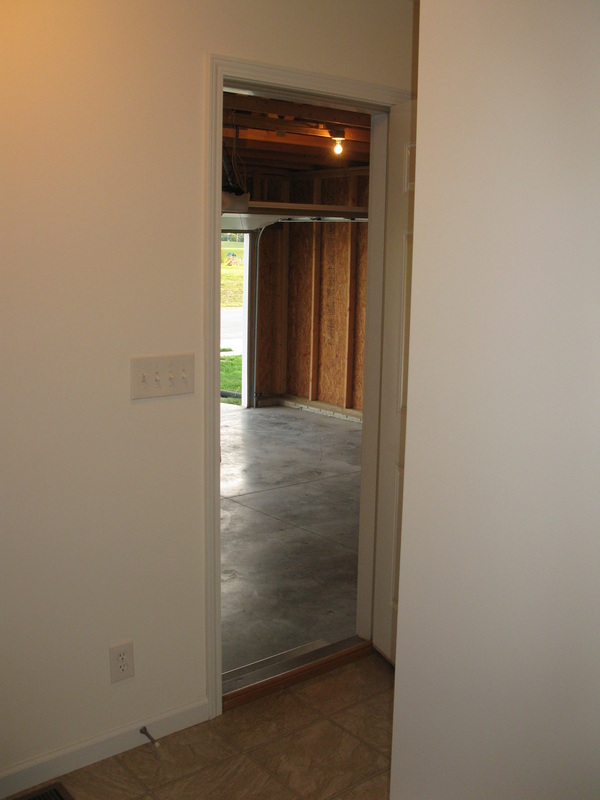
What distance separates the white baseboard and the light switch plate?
1149 mm

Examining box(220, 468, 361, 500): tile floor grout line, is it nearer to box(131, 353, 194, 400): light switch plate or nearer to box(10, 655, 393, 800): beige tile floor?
box(10, 655, 393, 800): beige tile floor

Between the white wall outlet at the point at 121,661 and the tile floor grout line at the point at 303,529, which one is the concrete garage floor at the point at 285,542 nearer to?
the tile floor grout line at the point at 303,529

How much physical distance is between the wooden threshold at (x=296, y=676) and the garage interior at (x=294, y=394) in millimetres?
56

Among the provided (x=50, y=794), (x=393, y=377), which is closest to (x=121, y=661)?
(x=50, y=794)

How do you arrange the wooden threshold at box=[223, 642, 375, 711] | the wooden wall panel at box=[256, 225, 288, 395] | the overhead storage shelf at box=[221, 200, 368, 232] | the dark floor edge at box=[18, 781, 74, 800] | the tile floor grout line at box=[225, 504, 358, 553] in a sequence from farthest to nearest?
the wooden wall panel at box=[256, 225, 288, 395] < the overhead storage shelf at box=[221, 200, 368, 232] < the tile floor grout line at box=[225, 504, 358, 553] < the wooden threshold at box=[223, 642, 375, 711] < the dark floor edge at box=[18, 781, 74, 800]

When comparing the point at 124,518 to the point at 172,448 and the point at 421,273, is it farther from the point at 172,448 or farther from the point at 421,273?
the point at 421,273

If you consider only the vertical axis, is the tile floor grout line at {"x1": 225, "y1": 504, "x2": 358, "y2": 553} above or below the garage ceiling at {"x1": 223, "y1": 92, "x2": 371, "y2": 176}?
below

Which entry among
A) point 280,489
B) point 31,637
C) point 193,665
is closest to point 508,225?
point 31,637

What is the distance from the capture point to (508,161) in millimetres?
1238

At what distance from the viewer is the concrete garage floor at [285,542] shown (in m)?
3.67

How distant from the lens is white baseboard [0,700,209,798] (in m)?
2.43

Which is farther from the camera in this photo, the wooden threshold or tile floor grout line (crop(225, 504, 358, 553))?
tile floor grout line (crop(225, 504, 358, 553))

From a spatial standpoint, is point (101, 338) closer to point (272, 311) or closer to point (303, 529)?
point (303, 529)

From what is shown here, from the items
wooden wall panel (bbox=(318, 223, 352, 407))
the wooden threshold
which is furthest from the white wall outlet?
wooden wall panel (bbox=(318, 223, 352, 407))
